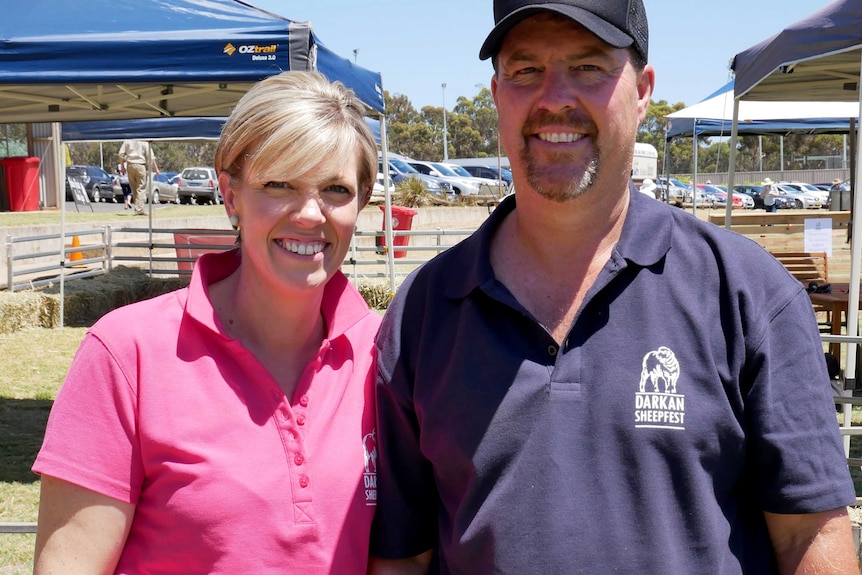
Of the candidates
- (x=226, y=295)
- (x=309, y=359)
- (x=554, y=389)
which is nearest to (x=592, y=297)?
(x=554, y=389)

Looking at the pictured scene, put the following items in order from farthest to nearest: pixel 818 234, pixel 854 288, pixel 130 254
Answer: pixel 130 254 → pixel 818 234 → pixel 854 288

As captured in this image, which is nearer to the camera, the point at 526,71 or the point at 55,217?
the point at 526,71

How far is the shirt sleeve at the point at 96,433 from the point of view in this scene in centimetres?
187

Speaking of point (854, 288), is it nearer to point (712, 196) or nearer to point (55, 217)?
point (55, 217)

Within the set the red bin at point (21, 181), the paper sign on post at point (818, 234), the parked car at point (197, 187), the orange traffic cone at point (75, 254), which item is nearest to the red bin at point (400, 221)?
the orange traffic cone at point (75, 254)

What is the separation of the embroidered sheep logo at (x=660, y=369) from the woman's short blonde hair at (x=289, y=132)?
0.87 meters

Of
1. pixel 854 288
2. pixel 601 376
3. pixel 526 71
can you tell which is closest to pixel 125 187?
pixel 854 288

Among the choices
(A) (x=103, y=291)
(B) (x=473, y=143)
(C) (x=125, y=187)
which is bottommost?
(A) (x=103, y=291)

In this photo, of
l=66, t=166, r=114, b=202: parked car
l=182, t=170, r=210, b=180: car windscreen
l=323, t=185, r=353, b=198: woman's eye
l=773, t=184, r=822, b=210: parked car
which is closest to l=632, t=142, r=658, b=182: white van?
l=773, t=184, r=822, b=210: parked car

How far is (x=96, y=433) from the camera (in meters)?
1.88

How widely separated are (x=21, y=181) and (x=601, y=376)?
2384cm

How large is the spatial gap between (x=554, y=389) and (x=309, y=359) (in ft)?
2.40

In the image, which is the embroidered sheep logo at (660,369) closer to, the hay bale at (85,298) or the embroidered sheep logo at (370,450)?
the embroidered sheep logo at (370,450)

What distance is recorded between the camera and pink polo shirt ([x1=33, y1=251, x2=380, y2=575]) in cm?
190
